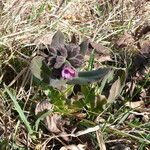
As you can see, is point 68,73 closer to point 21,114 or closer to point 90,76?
point 90,76

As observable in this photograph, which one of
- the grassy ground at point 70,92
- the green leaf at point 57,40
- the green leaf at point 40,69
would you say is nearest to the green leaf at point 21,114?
the grassy ground at point 70,92

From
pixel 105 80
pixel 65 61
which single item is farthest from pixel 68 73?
pixel 105 80

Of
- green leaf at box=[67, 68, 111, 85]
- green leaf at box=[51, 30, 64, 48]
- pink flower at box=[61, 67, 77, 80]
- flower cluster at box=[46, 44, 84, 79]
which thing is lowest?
green leaf at box=[67, 68, 111, 85]

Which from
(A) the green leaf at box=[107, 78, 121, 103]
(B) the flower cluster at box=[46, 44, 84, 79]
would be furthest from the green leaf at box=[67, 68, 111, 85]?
(A) the green leaf at box=[107, 78, 121, 103]

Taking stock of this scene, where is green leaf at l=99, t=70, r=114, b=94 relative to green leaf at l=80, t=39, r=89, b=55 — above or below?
below

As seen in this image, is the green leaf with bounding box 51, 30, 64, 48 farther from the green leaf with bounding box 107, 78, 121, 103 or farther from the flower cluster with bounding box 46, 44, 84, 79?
the green leaf with bounding box 107, 78, 121, 103

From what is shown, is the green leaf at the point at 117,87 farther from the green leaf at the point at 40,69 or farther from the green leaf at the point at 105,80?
the green leaf at the point at 40,69

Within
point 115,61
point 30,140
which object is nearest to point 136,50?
point 115,61
